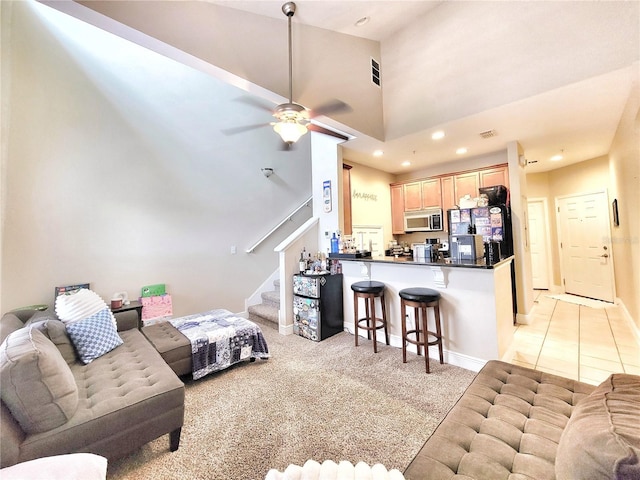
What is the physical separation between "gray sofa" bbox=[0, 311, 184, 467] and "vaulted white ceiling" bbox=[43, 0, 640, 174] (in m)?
2.20

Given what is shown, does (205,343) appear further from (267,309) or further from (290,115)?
(290,115)

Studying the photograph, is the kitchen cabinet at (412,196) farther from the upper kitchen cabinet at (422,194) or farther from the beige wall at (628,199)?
the beige wall at (628,199)

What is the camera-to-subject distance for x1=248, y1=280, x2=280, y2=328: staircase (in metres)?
4.15

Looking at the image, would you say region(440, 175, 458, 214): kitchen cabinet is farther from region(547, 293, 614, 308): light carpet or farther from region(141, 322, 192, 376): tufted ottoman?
region(141, 322, 192, 376): tufted ottoman

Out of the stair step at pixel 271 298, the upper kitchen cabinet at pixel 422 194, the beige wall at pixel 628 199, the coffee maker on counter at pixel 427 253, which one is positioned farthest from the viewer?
the upper kitchen cabinet at pixel 422 194

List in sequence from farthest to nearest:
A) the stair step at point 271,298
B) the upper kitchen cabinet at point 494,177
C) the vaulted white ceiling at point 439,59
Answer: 1. the stair step at point 271,298
2. the upper kitchen cabinet at point 494,177
3. the vaulted white ceiling at point 439,59

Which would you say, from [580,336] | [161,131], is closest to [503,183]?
[580,336]

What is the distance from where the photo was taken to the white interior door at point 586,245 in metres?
4.96

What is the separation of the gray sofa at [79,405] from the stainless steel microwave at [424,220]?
487 cm

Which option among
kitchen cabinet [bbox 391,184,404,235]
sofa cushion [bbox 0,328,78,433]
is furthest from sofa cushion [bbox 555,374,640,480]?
kitchen cabinet [bbox 391,184,404,235]

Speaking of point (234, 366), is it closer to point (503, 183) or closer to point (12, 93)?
point (12, 93)

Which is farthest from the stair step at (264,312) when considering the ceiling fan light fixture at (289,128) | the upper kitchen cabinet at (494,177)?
the upper kitchen cabinet at (494,177)

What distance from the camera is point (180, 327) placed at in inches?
112

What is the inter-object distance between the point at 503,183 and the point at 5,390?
591 cm
